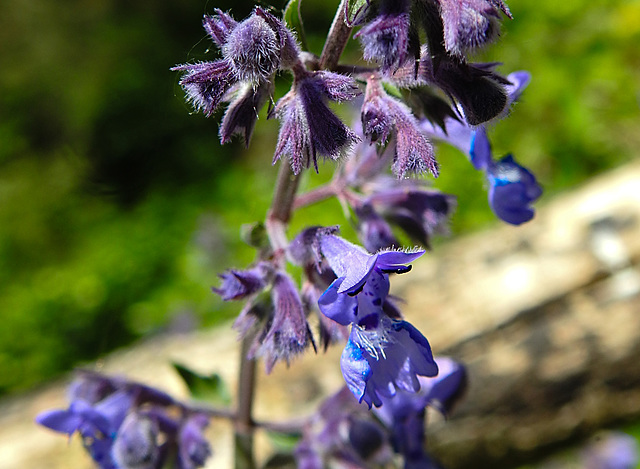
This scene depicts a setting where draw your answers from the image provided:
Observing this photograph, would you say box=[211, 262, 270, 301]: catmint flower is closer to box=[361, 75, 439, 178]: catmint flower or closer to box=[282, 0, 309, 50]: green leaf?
box=[361, 75, 439, 178]: catmint flower

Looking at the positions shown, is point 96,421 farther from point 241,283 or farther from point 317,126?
point 317,126

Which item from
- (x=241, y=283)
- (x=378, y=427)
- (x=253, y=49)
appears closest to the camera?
(x=253, y=49)

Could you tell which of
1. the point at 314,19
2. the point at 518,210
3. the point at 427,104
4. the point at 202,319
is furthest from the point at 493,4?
the point at 314,19

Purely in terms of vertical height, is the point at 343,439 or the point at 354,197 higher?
the point at 354,197

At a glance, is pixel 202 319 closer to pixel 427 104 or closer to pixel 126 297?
pixel 126 297

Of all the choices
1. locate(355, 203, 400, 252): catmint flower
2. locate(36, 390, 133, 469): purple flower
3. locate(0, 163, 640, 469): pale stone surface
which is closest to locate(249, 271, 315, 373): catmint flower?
locate(355, 203, 400, 252): catmint flower

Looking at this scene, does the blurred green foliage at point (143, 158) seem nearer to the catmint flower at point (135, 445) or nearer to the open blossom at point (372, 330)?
the catmint flower at point (135, 445)

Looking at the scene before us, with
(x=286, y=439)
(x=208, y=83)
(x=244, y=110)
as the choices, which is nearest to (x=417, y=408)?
(x=286, y=439)
